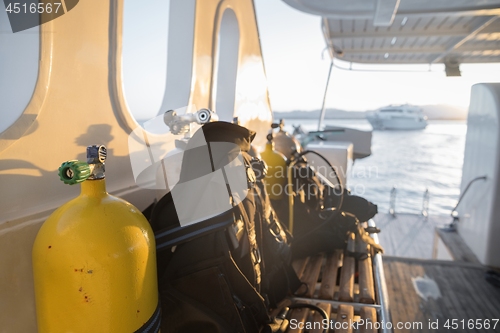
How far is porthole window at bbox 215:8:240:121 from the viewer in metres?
3.44

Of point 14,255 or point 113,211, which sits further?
point 14,255

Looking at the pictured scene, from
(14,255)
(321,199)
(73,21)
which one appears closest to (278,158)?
(321,199)

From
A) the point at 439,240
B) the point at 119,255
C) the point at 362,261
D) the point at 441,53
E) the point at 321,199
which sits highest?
the point at 441,53

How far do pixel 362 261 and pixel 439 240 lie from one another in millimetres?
2422

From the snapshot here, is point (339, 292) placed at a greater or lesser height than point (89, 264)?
lesser

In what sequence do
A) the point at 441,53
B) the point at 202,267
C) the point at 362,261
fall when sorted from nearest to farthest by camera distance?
the point at 202,267, the point at 362,261, the point at 441,53

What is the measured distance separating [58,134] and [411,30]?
4929 mm

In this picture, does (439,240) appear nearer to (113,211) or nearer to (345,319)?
(345,319)

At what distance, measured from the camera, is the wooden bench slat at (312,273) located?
6.36 ft

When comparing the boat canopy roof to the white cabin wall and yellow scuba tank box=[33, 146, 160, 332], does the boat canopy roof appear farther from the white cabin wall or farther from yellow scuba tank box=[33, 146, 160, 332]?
yellow scuba tank box=[33, 146, 160, 332]

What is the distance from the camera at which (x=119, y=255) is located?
896 millimetres

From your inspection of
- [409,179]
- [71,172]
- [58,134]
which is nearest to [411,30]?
[58,134]

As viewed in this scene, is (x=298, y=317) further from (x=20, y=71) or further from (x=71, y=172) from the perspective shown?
(x=20, y=71)

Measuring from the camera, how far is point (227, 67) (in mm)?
3471
